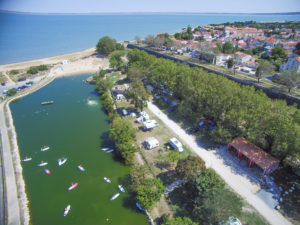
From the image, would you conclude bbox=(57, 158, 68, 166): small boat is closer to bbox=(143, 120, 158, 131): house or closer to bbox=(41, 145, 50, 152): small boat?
bbox=(41, 145, 50, 152): small boat

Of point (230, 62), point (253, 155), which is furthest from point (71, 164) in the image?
point (230, 62)

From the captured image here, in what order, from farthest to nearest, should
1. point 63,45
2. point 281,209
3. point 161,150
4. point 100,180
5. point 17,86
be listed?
point 63,45
point 17,86
point 161,150
point 100,180
point 281,209

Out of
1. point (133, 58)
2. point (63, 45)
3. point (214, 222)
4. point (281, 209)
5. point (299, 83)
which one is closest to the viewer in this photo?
point (214, 222)

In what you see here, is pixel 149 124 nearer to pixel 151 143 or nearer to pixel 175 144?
pixel 151 143

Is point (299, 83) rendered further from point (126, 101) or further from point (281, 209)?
point (126, 101)

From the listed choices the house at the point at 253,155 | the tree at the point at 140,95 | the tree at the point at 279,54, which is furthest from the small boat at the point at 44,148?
the tree at the point at 279,54

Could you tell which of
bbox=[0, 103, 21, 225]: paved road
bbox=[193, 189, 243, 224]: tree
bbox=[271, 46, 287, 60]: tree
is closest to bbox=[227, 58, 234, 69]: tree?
bbox=[271, 46, 287, 60]: tree

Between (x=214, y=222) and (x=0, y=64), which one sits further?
(x=0, y=64)

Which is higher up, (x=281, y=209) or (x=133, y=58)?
(x=133, y=58)

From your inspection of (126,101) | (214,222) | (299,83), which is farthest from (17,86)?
(299,83)
